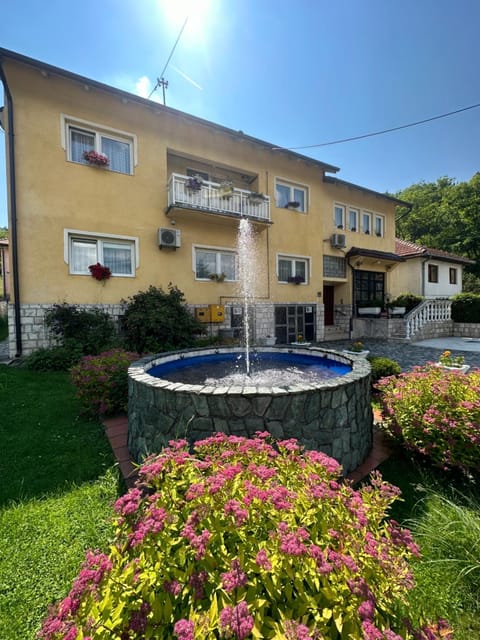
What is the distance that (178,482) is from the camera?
1448mm

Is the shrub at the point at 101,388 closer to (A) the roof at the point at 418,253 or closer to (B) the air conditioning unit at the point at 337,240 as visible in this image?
(B) the air conditioning unit at the point at 337,240

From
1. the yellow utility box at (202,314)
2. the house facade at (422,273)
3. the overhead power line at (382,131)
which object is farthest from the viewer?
the house facade at (422,273)

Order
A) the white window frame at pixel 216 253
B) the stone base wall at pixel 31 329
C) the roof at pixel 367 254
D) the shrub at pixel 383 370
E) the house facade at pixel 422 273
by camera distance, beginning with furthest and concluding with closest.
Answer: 1. the house facade at pixel 422 273
2. the roof at pixel 367 254
3. the white window frame at pixel 216 253
4. the stone base wall at pixel 31 329
5. the shrub at pixel 383 370

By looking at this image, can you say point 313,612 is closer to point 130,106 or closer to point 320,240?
point 130,106

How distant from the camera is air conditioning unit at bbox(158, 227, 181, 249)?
A: 9.17 meters

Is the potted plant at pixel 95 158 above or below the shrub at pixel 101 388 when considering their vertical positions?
above

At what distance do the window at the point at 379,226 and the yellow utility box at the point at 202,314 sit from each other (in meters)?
11.7

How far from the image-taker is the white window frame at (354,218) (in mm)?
14755

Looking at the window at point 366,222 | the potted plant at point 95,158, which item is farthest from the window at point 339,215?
the potted plant at point 95,158

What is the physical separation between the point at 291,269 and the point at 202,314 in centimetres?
482

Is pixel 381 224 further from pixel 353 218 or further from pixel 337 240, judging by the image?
pixel 337 240

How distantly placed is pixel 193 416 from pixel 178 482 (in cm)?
136

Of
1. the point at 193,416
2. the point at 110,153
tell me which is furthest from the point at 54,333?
the point at 193,416

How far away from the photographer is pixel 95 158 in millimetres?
8328
